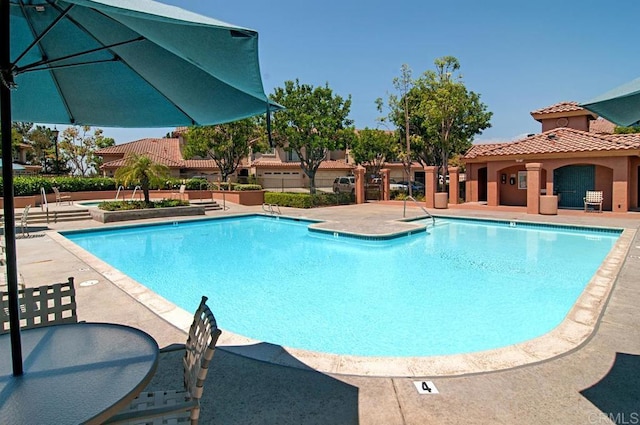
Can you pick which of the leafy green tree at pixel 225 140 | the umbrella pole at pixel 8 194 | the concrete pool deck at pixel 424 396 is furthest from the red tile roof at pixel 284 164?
the umbrella pole at pixel 8 194

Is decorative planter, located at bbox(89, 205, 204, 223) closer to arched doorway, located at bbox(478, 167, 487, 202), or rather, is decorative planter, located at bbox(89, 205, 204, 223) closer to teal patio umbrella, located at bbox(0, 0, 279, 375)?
teal patio umbrella, located at bbox(0, 0, 279, 375)

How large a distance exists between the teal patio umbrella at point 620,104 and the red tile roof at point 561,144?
17.6 meters

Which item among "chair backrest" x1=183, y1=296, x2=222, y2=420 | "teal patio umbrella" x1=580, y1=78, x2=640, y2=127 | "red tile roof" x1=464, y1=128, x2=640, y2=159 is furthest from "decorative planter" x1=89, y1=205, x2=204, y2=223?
"teal patio umbrella" x1=580, y1=78, x2=640, y2=127

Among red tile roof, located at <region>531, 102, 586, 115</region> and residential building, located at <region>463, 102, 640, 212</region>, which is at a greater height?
red tile roof, located at <region>531, 102, 586, 115</region>

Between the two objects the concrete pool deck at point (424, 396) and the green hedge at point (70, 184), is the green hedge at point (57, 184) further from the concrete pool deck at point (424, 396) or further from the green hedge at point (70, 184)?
the concrete pool deck at point (424, 396)

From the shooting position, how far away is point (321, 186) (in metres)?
44.5

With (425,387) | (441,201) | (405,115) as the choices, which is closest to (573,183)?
(441,201)

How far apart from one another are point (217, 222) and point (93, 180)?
42.1 feet

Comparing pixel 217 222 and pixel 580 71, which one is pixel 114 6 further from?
pixel 580 71

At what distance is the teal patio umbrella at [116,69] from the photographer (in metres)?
2.44

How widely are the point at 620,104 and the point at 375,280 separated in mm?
6444

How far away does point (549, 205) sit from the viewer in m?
18.7

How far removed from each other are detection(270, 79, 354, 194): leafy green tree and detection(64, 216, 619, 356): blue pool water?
9.93 meters

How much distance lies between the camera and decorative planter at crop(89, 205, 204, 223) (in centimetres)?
1777
